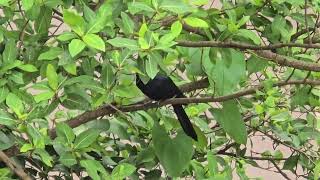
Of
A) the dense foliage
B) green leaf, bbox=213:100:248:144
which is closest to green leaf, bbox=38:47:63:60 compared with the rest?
the dense foliage

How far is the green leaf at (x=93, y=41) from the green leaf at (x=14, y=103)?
0.13 meters

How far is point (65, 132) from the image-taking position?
79 centimetres

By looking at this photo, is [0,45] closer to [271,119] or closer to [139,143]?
[139,143]

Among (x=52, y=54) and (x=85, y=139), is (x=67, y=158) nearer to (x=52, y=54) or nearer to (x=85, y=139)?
(x=85, y=139)

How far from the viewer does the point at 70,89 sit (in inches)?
30.6

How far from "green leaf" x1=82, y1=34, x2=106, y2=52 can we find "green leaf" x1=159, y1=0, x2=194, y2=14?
0.08 meters

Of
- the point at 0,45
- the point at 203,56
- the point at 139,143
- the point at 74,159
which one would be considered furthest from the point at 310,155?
the point at 0,45

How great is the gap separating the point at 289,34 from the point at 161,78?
227 millimetres

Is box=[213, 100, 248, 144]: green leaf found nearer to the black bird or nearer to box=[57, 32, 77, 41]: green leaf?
the black bird

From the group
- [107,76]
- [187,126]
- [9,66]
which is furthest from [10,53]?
[187,126]

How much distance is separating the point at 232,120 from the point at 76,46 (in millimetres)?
393

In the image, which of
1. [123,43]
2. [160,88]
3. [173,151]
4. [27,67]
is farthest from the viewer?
[173,151]

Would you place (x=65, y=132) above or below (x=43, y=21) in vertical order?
below

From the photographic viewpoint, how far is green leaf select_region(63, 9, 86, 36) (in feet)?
2.18
